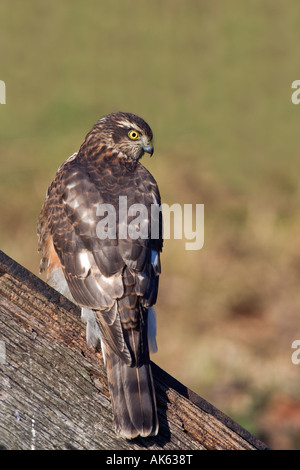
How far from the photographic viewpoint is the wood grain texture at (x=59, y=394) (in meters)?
2.55

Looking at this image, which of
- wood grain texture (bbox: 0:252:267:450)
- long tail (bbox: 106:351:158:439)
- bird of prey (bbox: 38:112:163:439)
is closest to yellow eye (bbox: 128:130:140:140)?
bird of prey (bbox: 38:112:163:439)

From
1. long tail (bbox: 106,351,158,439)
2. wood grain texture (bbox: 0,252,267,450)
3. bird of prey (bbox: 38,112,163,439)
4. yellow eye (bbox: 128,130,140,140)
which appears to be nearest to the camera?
wood grain texture (bbox: 0,252,267,450)

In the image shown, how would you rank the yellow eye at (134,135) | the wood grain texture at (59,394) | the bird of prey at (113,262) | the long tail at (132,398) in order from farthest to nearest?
the yellow eye at (134,135)
the bird of prey at (113,262)
the long tail at (132,398)
the wood grain texture at (59,394)

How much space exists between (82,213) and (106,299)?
26.0 inches

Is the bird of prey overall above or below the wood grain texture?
above

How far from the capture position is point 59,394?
8.50 feet

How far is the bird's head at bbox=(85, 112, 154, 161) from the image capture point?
5.24 meters

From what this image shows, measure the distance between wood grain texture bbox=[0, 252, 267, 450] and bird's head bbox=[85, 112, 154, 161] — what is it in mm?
2542

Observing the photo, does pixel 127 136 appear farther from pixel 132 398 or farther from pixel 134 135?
pixel 132 398

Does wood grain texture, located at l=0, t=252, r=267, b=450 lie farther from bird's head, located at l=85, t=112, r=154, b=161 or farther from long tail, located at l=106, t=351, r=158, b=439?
bird's head, located at l=85, t=112, r=154, b=161

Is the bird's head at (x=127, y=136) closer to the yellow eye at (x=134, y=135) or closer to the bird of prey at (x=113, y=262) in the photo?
the yellow eye at (x=134, y=135)

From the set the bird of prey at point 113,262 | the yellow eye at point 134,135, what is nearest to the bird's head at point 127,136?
the yellow eye at point 134,135
